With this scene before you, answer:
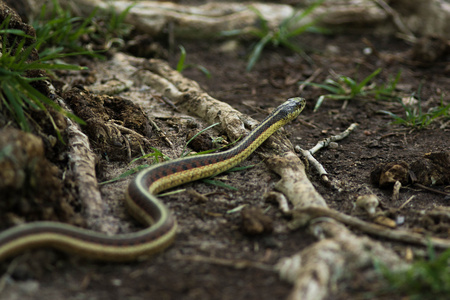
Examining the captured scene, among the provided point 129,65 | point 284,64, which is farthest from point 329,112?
point 129,65

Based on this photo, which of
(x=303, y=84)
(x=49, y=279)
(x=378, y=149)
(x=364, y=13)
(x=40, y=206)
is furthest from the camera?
(x=364, y=13)

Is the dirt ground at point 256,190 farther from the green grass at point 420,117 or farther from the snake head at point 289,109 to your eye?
the snake head at point 289,109

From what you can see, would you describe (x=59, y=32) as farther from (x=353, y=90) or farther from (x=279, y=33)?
(x=353, y=90)

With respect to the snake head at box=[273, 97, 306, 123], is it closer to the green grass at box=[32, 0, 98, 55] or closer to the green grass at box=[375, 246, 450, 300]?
the green grass at box=[375, 246, 450, 300]

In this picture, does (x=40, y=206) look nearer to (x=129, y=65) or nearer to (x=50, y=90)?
(x=50, y=90)

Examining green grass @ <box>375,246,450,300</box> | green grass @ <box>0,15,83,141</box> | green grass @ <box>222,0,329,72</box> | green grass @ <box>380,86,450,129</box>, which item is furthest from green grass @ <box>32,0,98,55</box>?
green grass @ <box>375,246,450,300</box>

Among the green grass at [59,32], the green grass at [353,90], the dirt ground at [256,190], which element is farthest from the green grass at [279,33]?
the green grass at [59,32]
